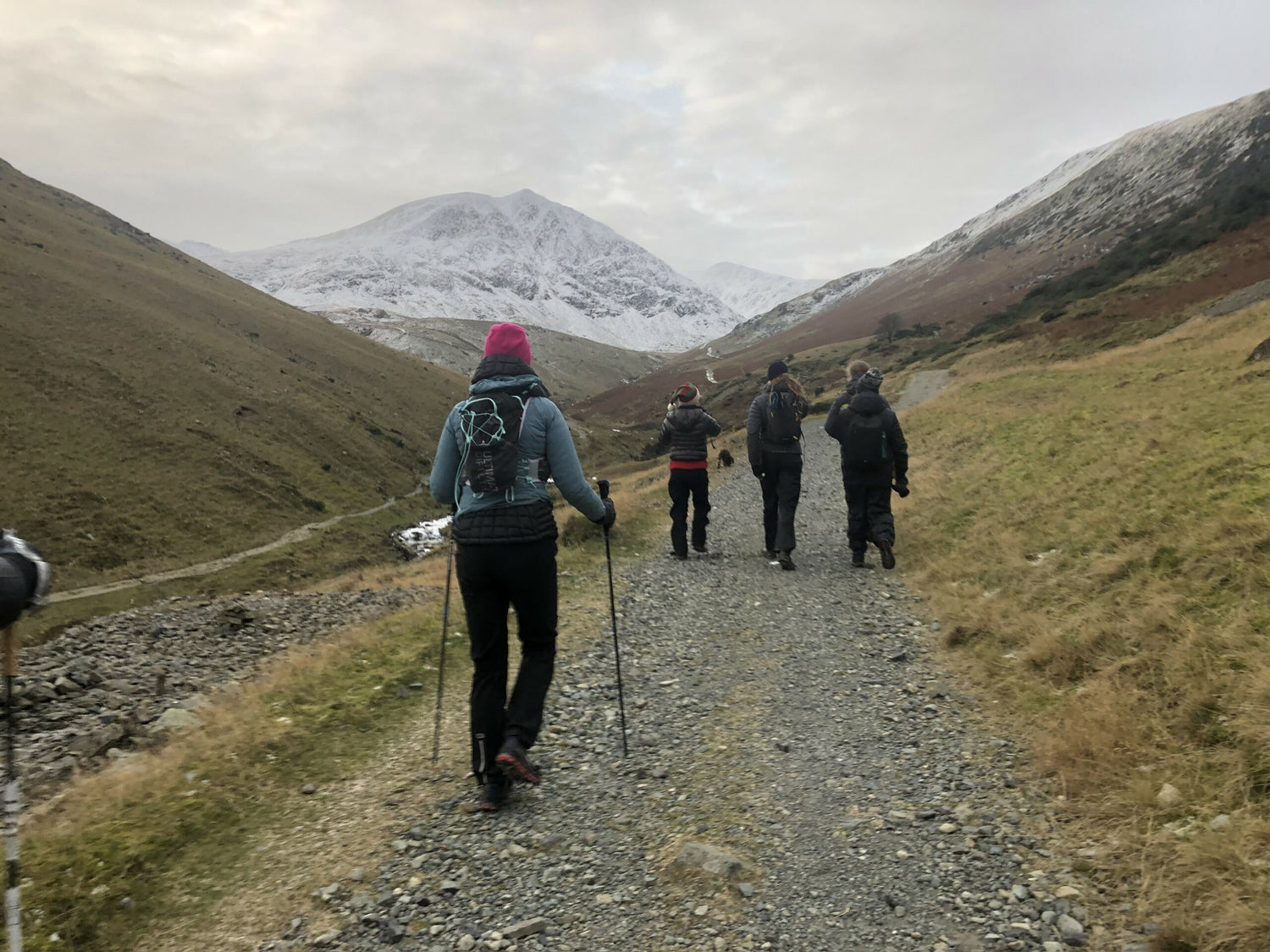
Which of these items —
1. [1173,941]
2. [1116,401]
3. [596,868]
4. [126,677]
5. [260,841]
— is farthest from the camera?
[1116,401]

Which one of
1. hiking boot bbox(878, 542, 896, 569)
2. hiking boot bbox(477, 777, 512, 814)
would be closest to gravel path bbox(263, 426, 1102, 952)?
hiking boot bbox(477, 777, 512, 814)

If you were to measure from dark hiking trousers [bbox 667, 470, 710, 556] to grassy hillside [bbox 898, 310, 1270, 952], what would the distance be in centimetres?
393

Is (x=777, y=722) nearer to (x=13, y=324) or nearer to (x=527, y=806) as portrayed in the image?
(x=527, y=806)

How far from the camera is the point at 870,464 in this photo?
484 inches

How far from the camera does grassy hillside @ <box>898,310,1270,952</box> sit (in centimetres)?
372

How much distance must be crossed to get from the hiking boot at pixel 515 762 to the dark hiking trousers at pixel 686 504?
8.73 metres

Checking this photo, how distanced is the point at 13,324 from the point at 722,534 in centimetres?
6241

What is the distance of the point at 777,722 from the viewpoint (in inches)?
256

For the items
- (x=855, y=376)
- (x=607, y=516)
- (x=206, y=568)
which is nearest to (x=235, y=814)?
(x=607, y=516)

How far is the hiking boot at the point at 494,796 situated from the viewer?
5.28 meters

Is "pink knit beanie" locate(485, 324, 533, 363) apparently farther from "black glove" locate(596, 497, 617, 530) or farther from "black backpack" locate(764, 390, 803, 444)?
"black backpack" locate(764, 390, 803, 444)

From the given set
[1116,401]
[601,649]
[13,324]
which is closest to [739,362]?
[13,324]

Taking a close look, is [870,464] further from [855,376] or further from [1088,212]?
[1088,212]

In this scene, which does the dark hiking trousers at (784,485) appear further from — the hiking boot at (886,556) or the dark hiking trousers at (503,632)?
the dark hiking trousers at (503,632)
